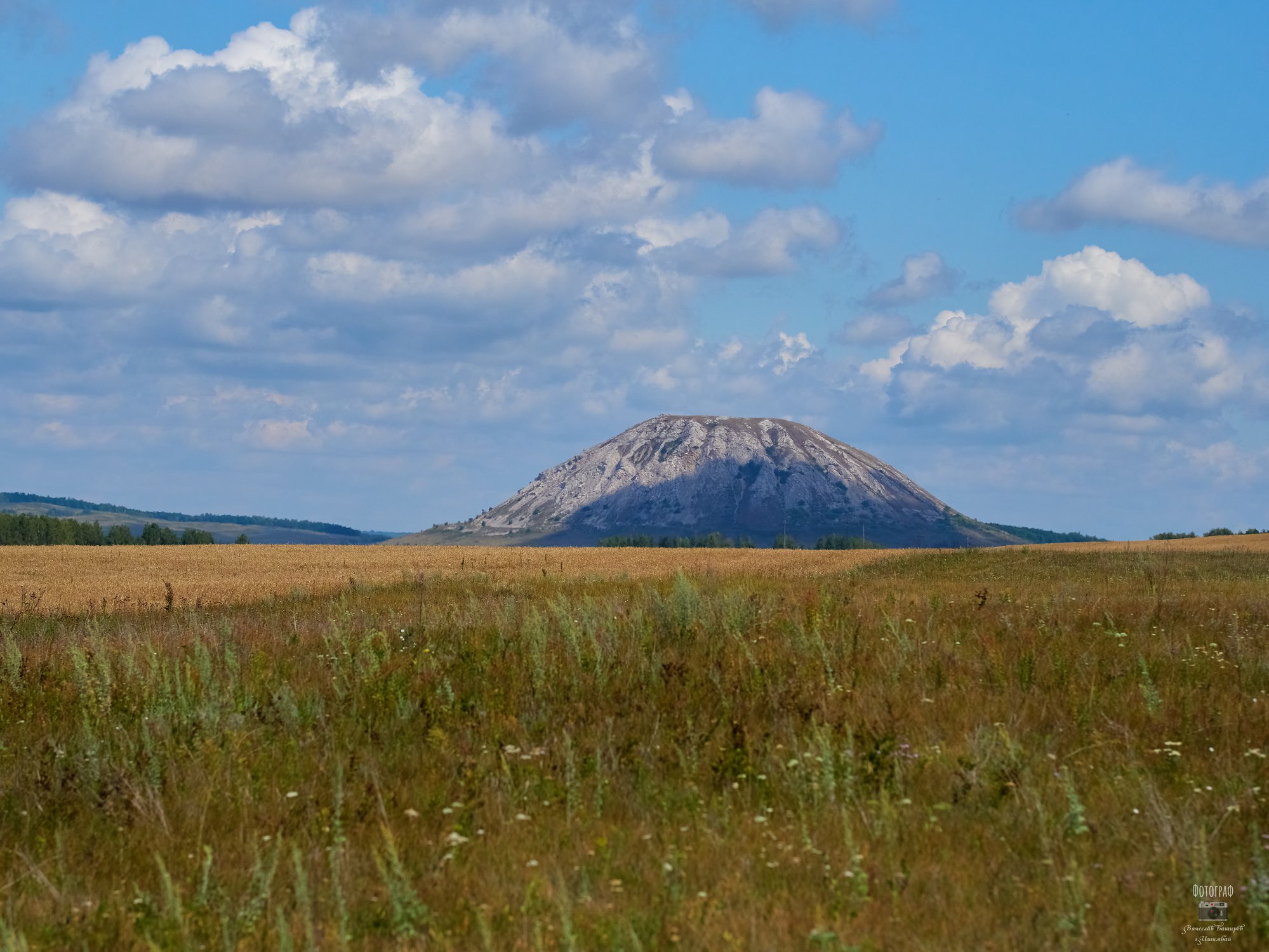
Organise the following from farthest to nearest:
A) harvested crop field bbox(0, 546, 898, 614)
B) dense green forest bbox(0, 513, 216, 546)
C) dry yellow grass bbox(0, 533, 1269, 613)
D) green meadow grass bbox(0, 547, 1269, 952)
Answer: dense green forest bbox(0, 513, 216, 546) < dry yellow grass bbox(0, 533, 1269, 613) < harvested crop field bbox(0, 546, 898, 614) < green meadow grass bbox(0, 547, 1269, 952)

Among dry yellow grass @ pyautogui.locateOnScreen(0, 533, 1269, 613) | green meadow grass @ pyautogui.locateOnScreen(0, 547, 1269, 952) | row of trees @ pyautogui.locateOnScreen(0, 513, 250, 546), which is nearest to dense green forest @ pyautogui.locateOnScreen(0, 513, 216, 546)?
row of trees @ pyautogui.locateOnScreen(0, 513, 250, 546)

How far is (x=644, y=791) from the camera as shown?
711 centimetres

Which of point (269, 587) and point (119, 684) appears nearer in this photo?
point (119, 684)

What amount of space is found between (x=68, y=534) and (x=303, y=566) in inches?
4720

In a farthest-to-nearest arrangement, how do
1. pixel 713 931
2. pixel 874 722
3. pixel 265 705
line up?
1. pixel 265 705
2. pixel 874 722
3. pixel 713 931

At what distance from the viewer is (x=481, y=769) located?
7.50m

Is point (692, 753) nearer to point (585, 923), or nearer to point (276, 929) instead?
point (585, 923)

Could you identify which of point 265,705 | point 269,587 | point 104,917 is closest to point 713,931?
point 104,917

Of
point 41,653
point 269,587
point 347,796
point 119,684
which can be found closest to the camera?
point 347,796

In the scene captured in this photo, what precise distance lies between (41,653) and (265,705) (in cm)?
680

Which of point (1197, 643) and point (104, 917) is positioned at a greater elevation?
point (1197, 643)

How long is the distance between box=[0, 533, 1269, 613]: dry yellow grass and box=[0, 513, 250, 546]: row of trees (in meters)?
73.2

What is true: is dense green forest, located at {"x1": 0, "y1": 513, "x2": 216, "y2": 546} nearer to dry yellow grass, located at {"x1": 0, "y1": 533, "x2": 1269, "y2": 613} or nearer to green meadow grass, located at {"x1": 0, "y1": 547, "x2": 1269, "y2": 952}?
dry yellow grass, located at {"x1": 0, "y1": 533, "x2": 1269, "y2": 613}

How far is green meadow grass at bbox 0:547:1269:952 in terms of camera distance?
5.41m
